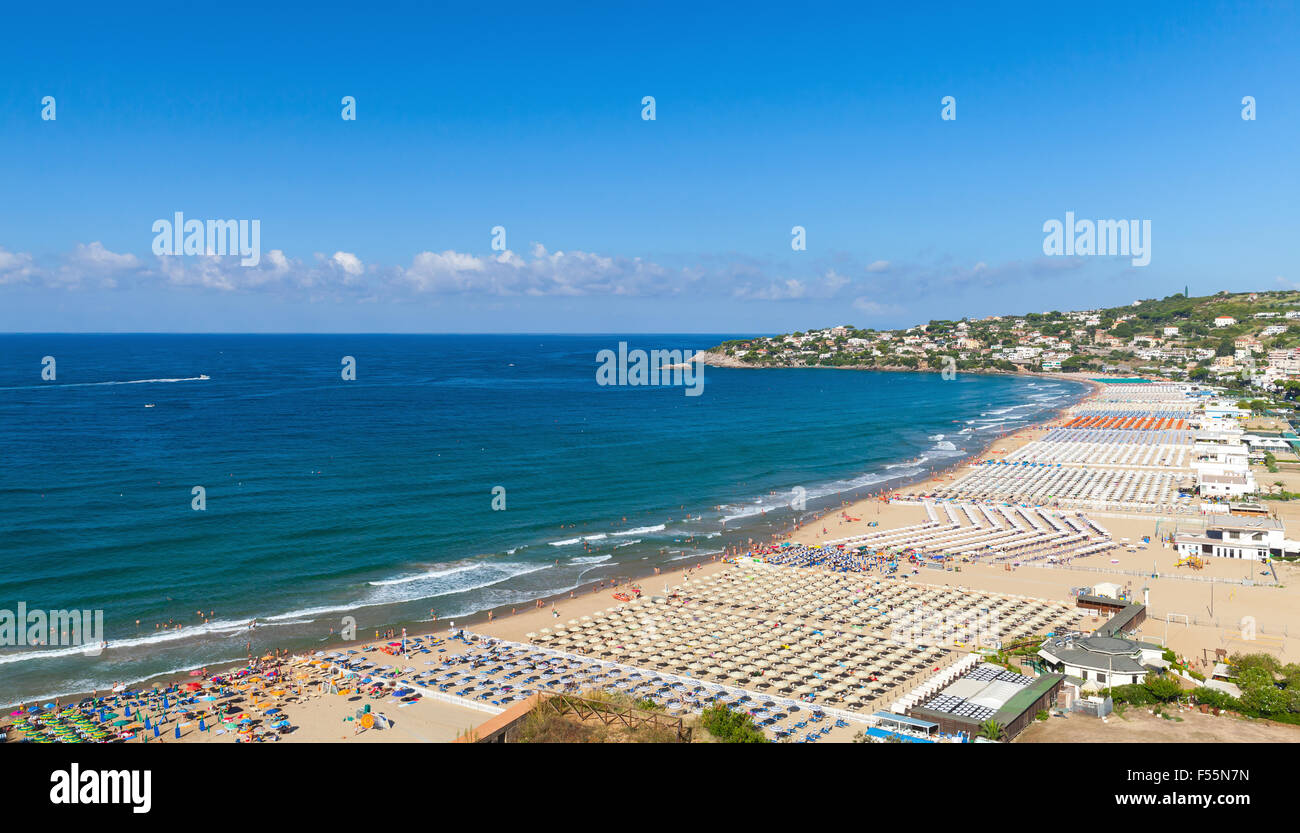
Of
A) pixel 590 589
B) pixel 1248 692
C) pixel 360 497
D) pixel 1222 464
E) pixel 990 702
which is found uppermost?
pixel 1222 464

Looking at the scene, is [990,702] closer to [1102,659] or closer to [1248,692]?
[1102,659]

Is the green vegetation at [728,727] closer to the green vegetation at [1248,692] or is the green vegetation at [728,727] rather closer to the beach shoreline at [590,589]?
the green vegetation at [1248,692]

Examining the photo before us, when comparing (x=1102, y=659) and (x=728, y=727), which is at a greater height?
(x=728, y=727)

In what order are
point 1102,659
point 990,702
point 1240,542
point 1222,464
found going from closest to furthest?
point 990,702, point 1102,659, point 1240,542, point 1222,464

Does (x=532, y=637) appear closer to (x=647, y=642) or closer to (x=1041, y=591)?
(x=647, y=642)

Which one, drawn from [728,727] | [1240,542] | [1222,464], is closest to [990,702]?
[728,727]

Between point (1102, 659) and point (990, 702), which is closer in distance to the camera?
point (990, 702)

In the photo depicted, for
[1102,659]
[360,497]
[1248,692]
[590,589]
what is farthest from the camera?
[360,497]
